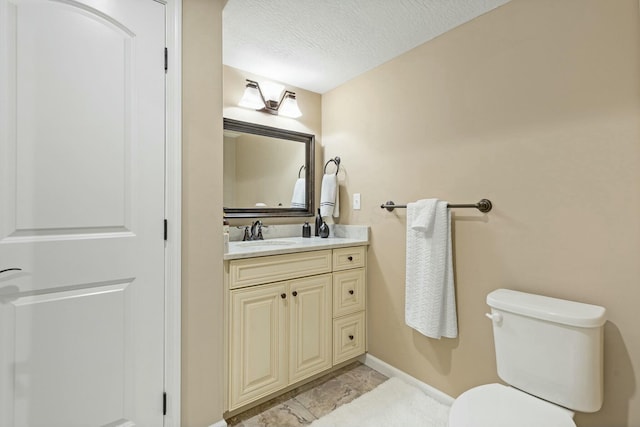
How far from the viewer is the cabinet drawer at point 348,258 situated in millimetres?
2088

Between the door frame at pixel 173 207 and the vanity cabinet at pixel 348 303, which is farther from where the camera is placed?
the vanity cabinet at pixel 348 303

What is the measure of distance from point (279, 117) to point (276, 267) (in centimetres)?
130

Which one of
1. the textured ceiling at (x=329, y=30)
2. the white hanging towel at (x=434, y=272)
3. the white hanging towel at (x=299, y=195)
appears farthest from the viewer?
the white hanging towel at (x=299, y=195)

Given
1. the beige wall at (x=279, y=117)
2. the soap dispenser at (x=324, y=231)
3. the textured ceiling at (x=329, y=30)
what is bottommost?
the soap dispenser at (x=324, y=231)

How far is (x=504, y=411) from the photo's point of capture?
1.11 meters

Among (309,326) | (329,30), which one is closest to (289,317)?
(309,326)

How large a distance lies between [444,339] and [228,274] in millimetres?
1331

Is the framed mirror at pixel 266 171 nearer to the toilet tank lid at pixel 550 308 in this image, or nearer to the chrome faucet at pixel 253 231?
the chrome faucet at pixel 253 231

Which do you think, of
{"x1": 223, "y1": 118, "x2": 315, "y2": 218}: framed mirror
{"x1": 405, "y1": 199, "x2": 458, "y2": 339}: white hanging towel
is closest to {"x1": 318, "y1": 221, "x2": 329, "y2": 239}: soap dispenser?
{"x1": 223, "y1": 118, "x2": 315, "y2": 218}: framed mirror

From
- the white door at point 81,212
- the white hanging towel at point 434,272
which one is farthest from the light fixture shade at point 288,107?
the white hanging towel at point 434,272

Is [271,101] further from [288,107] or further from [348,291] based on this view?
[348,291]

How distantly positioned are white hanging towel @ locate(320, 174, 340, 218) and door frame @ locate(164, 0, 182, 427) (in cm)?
127

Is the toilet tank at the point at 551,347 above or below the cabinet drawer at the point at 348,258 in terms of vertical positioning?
below

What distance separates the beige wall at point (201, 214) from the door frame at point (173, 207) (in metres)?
0.03
